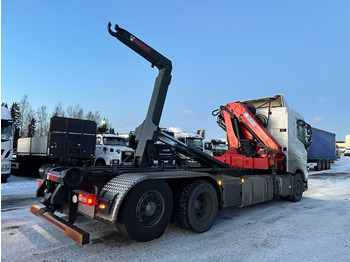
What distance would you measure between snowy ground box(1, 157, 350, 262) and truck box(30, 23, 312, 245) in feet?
1.05

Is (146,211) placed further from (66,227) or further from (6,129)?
(6,129)

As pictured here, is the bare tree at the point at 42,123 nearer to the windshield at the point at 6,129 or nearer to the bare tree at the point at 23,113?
the bare tree at the point at 23,113

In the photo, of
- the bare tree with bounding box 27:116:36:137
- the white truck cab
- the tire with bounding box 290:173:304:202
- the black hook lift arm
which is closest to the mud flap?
the black hook lift arm

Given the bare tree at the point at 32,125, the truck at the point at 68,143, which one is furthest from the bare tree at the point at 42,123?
the truck at the point at 68,143

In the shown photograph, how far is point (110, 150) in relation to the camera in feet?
49.3

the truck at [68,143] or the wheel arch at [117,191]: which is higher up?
the truck at [68,143]

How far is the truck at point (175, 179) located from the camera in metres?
4.21

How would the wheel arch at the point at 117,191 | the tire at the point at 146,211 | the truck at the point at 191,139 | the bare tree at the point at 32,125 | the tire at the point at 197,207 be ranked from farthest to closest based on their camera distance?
the bare tree at the point at 32,125 → the truck at the point at 191,139 → the tire at the point at 197,207 → the tire at the point at 146,211 → the wheel arch at the point at 117,191

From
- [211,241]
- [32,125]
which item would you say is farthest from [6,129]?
[32,125]

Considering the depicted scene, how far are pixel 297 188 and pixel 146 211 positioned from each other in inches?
248

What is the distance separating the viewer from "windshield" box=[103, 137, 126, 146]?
15686 mm

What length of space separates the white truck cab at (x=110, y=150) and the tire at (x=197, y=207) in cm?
938

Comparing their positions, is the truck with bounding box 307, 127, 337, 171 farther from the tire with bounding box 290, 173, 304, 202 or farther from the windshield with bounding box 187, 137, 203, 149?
the tire with bounding box 290, 173, 304, 202

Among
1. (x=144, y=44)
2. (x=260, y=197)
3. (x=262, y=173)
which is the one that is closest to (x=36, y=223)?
(x=144, y=44)
